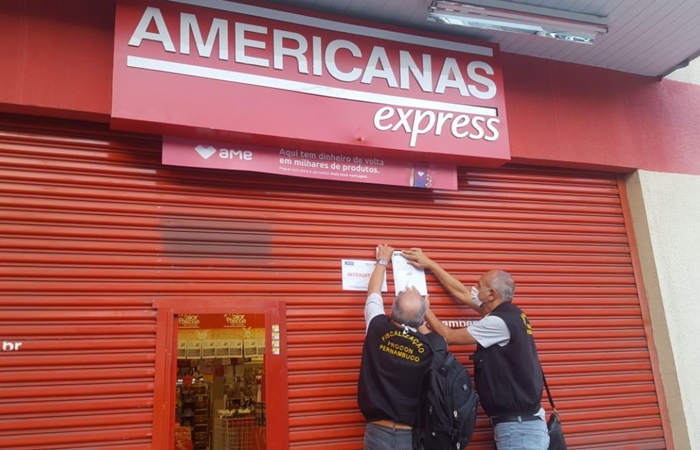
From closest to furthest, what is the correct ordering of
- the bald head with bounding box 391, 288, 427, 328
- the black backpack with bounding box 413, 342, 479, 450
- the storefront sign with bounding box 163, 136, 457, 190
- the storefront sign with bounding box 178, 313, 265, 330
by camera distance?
the black backpack with bounding box 413, 342, 479, 450, the bald head with bounding box 391, 288, 427, 328, the storefront sign with bounding box 163, 136, 457, 190, the storefront sign with bounding box 178, 313, 265, 330

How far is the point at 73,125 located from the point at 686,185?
5.64 metres

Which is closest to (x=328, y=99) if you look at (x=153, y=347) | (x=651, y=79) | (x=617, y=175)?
(x=153, y=347)

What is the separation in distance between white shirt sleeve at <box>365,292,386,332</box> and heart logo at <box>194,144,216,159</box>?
1.57m

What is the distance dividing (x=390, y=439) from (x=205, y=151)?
7.79 ft

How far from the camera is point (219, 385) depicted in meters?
7.43

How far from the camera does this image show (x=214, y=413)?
7328mm

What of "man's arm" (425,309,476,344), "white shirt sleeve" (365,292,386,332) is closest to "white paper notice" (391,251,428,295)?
"man's arm" (425,309,476,344)

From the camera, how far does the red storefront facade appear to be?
3.68 meters

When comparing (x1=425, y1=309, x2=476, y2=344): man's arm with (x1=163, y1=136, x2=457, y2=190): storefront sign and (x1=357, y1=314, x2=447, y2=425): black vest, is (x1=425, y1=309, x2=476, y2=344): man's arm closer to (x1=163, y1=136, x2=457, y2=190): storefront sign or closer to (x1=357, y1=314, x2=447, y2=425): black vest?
(x1=357, y1=314, x2=447, y2=425): black vest

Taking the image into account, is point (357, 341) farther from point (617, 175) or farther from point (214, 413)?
point (214, 413)

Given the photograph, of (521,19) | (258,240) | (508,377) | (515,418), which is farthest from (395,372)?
(521,19)

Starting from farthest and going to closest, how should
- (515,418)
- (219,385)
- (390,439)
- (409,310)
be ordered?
(219,385)
(515,418)
(409,310)
(390,439)

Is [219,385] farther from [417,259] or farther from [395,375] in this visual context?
[395,375]

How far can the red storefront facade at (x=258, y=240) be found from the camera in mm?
3684
